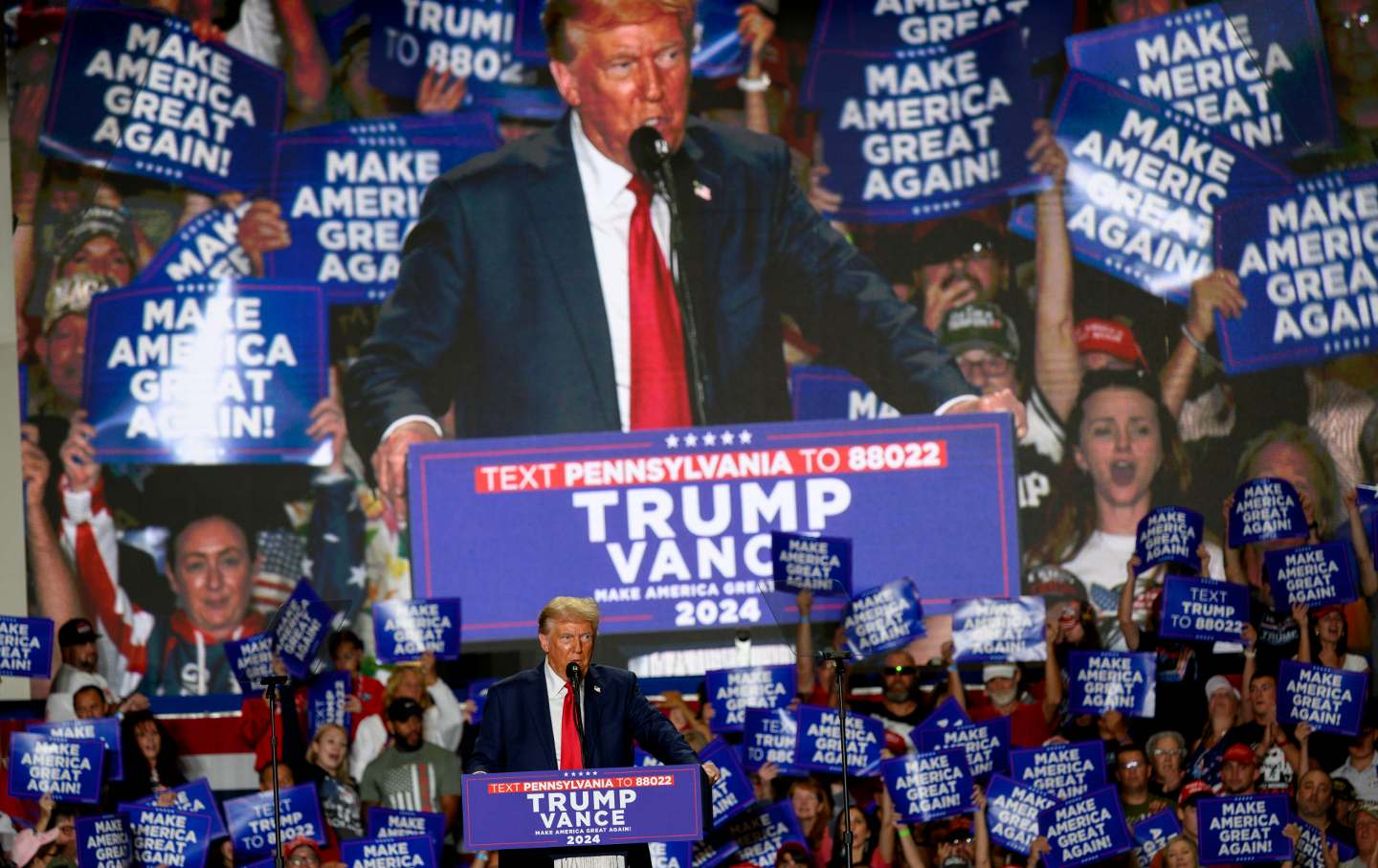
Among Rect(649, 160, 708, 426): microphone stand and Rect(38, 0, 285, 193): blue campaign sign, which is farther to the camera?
Rect(38, 0, 285, 193): blue campaign sign

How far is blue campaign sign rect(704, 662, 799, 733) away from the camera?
24.3ft

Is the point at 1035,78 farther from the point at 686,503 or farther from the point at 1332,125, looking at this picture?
the point at 686,503

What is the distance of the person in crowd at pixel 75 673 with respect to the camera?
26.0 feet

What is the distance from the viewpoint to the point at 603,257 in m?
8.34

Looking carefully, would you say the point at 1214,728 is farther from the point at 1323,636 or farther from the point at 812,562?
the point at 812,562

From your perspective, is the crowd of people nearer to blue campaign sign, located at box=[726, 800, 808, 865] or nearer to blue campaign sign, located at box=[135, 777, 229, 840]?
blue campaign sign, located at box=[726, 800, 808, 865]

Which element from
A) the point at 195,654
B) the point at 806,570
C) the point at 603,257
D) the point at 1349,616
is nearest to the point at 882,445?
the point at 806,570

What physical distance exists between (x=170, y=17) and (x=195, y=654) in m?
3.01

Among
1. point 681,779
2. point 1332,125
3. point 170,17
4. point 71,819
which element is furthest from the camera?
point 170,17

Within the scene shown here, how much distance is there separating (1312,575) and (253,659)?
437 centimetres

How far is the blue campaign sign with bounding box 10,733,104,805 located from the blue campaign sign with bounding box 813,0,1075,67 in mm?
4436

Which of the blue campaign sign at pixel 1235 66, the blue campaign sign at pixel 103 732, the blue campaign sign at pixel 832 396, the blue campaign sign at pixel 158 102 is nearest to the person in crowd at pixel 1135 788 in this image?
the blue campaign sign at pixel 832 396

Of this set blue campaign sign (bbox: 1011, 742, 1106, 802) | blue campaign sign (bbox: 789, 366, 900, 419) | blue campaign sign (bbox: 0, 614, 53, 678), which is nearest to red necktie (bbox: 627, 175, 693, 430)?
blue campaign sign (bbox: 789, 366, 900, 419)

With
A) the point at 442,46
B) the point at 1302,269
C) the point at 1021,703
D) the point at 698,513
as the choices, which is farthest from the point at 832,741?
the point at 442,46
